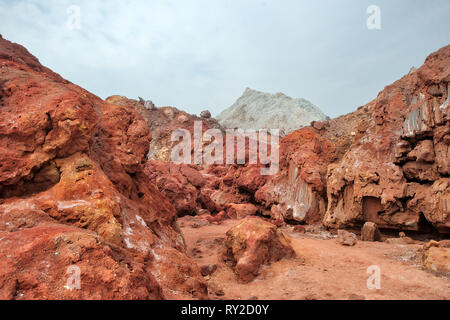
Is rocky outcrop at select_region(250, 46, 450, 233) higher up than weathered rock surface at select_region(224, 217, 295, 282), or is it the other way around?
rocky outcrop at select_region(250, 46, 450, 233)

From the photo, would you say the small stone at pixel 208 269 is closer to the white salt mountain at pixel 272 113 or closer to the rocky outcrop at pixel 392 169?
the rocky outcrop at pixel 392 169

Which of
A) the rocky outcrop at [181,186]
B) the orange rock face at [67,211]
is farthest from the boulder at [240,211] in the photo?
the orange rock face at [67,211]

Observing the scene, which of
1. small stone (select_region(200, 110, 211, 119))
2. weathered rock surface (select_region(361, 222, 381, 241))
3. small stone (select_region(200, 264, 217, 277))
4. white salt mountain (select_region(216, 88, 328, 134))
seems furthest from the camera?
white salt mountain (select_region(216, 88, 328, 134))

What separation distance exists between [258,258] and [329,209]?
7298 millimetres

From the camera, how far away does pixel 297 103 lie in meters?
70.1

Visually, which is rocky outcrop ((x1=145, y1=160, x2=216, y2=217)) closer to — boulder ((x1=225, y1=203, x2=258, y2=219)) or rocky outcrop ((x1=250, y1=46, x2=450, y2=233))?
boulder ((x1=225, y1=203, x2=258, y2=219))

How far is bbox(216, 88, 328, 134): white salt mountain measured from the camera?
6141 cm

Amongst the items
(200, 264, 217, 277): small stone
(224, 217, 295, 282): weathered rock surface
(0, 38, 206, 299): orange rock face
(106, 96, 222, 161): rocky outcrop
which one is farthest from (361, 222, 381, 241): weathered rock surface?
(106, 96, 222, 161): rocky outcrop

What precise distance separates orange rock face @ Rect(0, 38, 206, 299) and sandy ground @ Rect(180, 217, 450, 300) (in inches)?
67.3

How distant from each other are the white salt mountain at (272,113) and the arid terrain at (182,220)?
46.6m

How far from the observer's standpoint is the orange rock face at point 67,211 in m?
3.09
